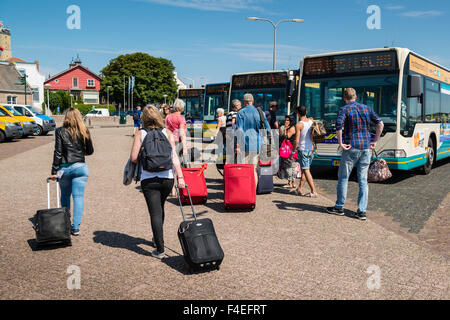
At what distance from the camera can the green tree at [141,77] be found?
258 feet

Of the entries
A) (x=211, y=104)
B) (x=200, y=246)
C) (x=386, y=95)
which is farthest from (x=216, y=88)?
(x=200, y=246)

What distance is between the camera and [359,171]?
671 cm

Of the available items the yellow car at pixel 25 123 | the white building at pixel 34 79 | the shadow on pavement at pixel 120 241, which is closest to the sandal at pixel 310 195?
the shadow on pavement at pixel 120 241

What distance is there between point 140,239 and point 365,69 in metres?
6.94

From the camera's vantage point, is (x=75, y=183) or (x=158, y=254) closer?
(x=158, y=254)

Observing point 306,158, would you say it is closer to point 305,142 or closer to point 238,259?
point 305,142

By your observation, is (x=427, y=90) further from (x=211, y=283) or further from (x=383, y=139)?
(x=211, y=283)

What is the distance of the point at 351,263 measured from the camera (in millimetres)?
4648

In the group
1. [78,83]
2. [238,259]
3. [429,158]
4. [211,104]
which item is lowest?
[238,259]

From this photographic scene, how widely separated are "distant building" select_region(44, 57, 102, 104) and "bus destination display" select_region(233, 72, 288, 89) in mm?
75044

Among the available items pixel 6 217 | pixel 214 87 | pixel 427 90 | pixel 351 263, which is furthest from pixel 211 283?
pixel 214 87

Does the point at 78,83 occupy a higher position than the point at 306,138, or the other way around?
the point at 78,83

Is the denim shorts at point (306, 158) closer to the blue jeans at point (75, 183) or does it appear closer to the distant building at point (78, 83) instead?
the blue jeans at point (75, 183)

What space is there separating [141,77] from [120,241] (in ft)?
248
